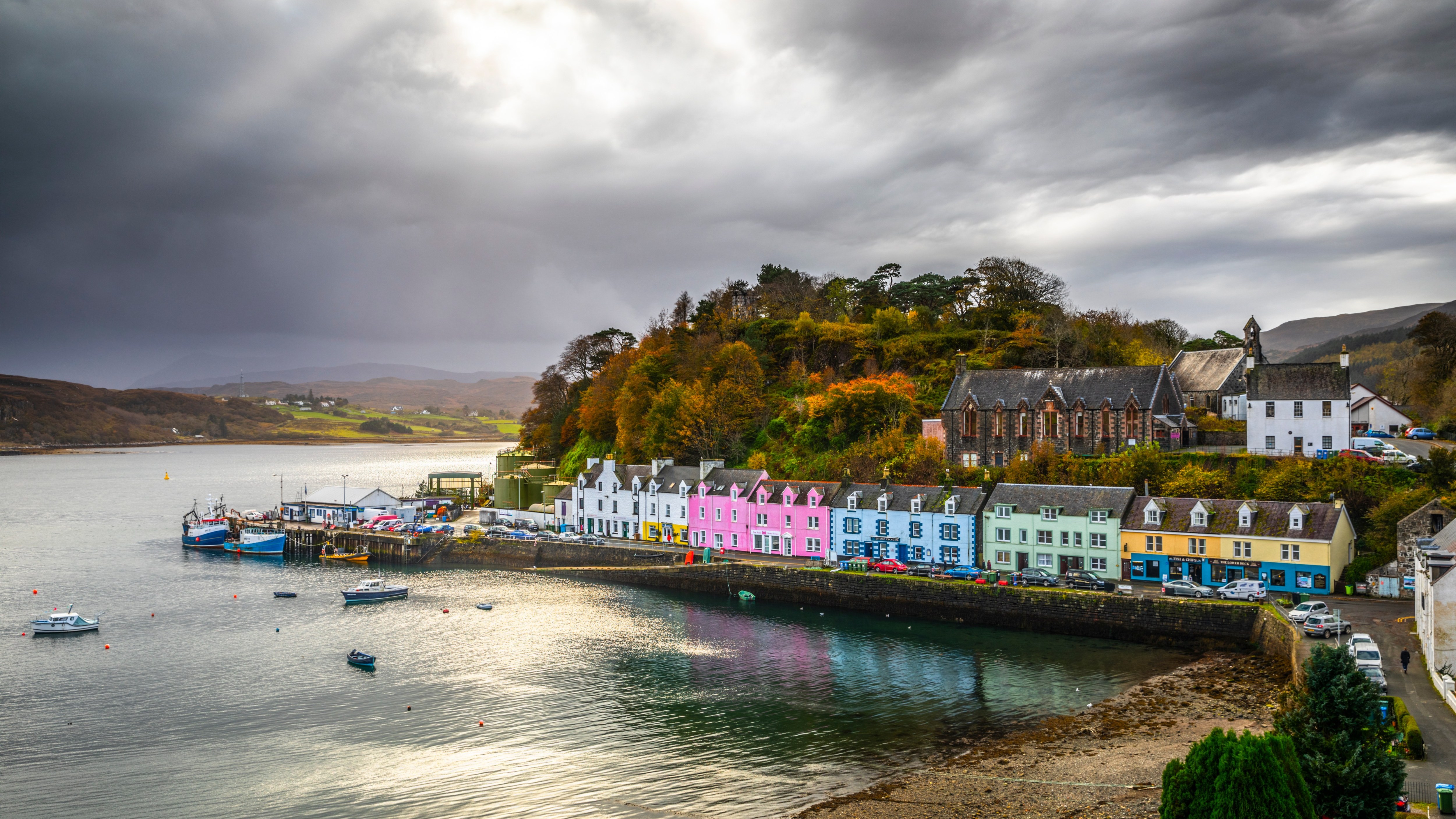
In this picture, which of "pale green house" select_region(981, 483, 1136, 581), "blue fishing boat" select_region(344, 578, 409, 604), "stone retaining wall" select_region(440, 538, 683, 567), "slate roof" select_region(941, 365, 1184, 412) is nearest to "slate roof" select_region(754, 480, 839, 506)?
"stone retaining wall" select_region(440, 538, 683, 567)

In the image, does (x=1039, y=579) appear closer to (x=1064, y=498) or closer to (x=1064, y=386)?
(x=1064, y=498)

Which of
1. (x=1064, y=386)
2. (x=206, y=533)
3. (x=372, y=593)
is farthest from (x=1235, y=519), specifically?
(x=206, y=533)

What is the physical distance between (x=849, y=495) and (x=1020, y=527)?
11.1 m

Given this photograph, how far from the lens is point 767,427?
76.8 m

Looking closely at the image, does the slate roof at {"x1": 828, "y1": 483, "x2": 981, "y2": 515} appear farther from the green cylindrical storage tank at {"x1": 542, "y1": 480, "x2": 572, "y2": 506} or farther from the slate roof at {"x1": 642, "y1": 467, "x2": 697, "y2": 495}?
the green cylindrical storage tank at {"x1": 542, "y1": 480, "x2": 572, "y2": 506}

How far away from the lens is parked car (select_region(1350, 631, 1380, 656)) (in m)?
30.2

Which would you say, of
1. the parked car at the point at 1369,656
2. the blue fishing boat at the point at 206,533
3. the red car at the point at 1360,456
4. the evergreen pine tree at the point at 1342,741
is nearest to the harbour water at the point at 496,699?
the parked car at the point at 1369,656

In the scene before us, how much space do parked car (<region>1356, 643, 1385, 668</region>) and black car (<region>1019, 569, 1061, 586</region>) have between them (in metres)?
16.0

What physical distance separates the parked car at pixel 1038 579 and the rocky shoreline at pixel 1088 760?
10638 millimetres

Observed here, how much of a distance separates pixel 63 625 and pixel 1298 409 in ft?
234

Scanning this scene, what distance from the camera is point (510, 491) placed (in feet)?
289

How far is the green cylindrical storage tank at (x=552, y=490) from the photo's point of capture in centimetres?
7819

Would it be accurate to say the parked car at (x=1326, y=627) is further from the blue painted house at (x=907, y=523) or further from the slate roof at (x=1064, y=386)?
the slate roof at (x=1064, y=386)

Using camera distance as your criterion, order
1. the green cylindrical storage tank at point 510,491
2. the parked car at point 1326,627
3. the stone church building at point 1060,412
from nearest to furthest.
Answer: the parked car at point 1326,627
the stone church building at point 1060,412
the green cylindrical storage tank at point 510,491
